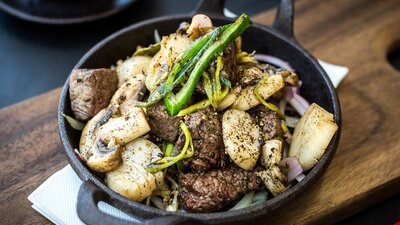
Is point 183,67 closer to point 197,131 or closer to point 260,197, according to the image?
point 197,131

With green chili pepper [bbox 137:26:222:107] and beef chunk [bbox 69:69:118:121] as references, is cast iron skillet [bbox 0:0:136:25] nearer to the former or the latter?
beef chunk [bbox 69:69:118:121]

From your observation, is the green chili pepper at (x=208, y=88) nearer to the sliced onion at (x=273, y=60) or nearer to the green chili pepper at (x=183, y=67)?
the green chili pepper at (x=183, y=67)

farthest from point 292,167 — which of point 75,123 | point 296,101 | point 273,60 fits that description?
point 75,123

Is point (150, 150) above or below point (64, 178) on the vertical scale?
above

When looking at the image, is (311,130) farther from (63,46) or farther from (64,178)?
(63,46)

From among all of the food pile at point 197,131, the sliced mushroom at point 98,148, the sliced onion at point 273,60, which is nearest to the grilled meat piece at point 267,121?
the food pile at point 197,131

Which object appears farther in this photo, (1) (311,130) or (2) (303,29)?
(2) (303,29)

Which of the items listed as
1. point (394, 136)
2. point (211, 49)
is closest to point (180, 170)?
point (211, 49)
